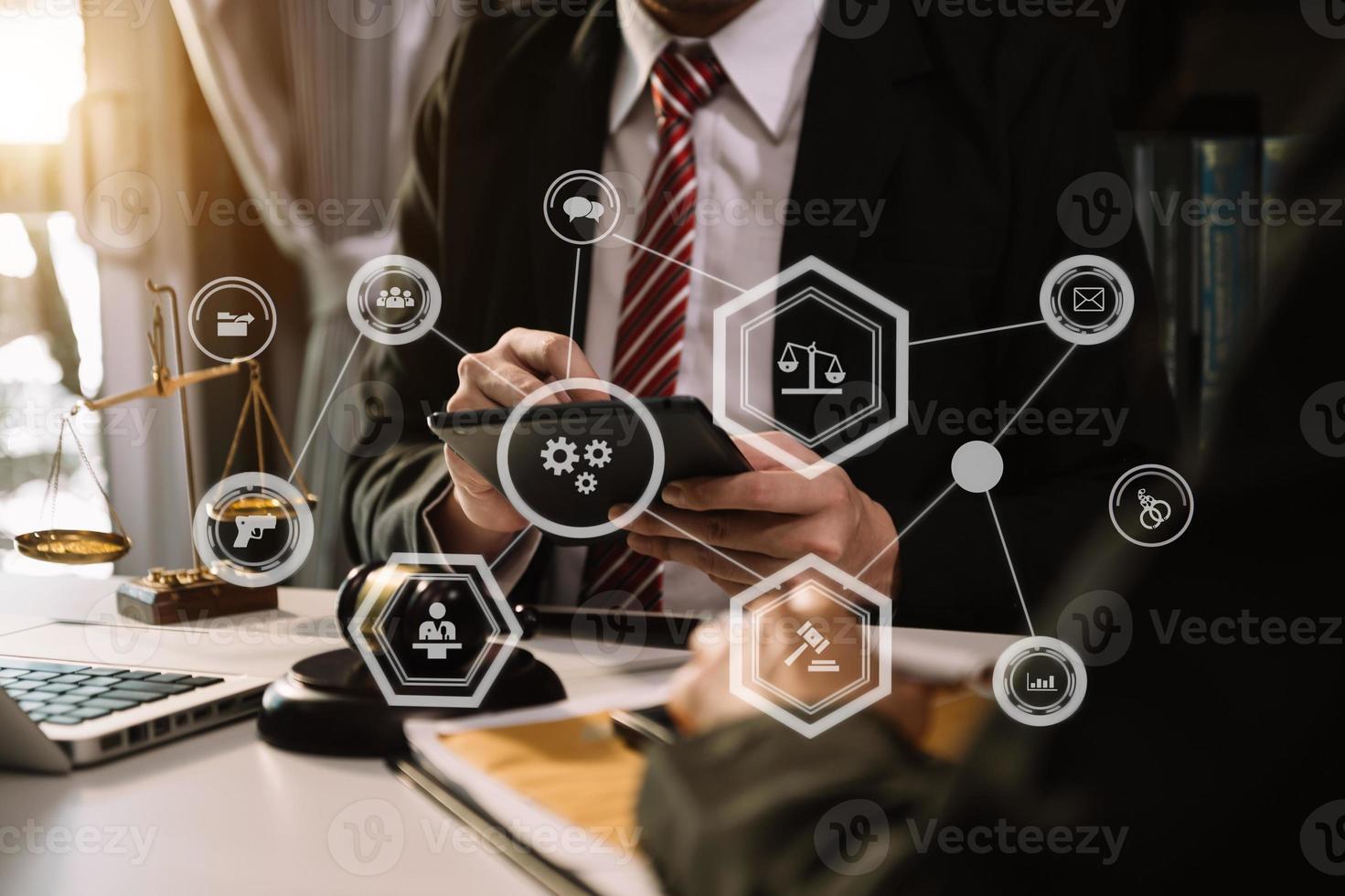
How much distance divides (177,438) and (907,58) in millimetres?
839

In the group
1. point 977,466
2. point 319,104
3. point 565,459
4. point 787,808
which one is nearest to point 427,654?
point 565,459

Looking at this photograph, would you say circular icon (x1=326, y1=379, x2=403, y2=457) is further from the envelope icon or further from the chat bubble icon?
the envelope icon

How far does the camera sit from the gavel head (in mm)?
414

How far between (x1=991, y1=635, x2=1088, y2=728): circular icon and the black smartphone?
16 centimetres

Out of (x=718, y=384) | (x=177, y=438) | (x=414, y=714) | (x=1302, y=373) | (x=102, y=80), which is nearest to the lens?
(x=1302, y=373)

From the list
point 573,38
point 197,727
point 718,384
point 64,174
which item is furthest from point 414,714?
point 64,174

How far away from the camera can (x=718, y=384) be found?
69cm

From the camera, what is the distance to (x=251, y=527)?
25.7 inches

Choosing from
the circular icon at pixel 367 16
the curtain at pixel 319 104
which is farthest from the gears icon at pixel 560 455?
the circular icon at pixel 367 16

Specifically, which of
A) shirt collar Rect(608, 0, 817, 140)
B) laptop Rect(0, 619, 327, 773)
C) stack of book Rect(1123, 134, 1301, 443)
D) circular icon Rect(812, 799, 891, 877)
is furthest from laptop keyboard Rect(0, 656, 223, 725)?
stack of book Rect(1123, 134, 1301, 443)

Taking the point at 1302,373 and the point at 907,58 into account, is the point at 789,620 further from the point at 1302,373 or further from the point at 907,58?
the point at 907,58

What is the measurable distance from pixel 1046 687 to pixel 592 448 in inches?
8.7

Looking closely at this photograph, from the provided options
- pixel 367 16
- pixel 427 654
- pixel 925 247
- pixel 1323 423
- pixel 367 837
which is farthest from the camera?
pixel 367 16

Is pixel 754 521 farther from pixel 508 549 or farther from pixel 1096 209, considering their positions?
pixel 1096 209
